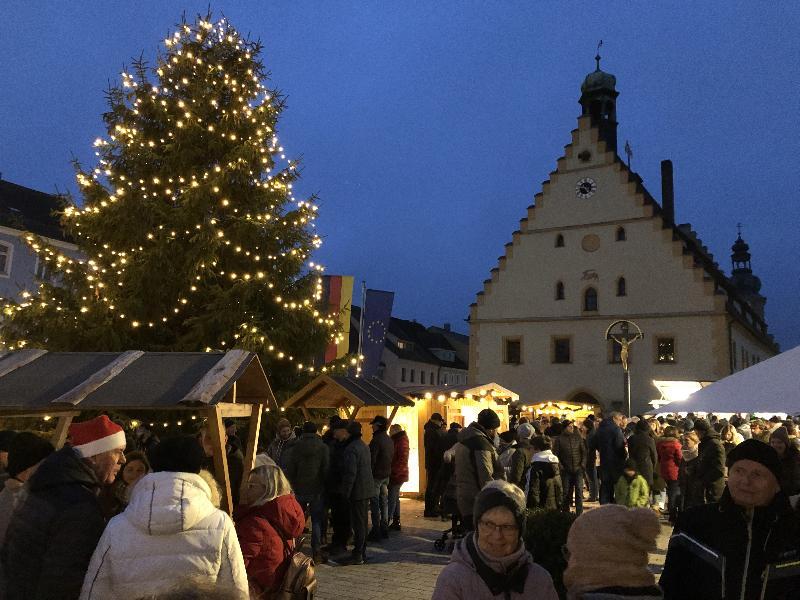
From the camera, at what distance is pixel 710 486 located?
8.88 m

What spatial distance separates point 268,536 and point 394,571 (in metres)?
4.33

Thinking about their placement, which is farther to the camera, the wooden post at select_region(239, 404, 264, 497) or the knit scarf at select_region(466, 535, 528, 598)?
the wooden post at select_region(239, 404, 264, 497)

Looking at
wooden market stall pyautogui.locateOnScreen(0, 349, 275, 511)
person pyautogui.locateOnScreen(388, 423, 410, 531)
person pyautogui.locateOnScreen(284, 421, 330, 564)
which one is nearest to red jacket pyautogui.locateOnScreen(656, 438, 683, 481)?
person pyautogui.locateOnScreen(388, 423, 410, 531)

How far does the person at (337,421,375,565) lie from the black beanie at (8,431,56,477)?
5.19 metres

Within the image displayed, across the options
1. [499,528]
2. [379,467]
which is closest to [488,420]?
[379,467]

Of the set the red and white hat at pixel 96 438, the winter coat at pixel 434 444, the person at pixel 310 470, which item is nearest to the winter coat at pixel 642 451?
the winter coat at pixel 434 444

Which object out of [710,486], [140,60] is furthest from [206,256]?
[710,486]

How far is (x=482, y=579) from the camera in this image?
3111 mm

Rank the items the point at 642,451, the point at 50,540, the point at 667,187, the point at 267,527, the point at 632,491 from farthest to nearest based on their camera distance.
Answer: the point at 667,187 < the point at 642,451 < the point at 632,491 < the point at 267,527 < the point at 50,540

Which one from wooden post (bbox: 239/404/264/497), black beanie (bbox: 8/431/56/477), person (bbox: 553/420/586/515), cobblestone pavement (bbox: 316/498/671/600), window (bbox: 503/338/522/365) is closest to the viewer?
black beanie (bbox: 8/431/56/477)

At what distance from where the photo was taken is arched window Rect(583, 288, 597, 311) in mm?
31977

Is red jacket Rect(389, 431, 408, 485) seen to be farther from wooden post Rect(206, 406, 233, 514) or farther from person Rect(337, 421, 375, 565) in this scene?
wooden post Rect(206, 406, 233, 514)

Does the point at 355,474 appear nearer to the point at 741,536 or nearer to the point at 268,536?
the point at 268,536

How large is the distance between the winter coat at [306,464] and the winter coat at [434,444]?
149 inches
